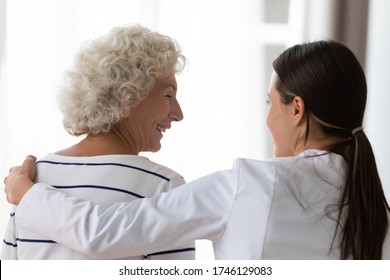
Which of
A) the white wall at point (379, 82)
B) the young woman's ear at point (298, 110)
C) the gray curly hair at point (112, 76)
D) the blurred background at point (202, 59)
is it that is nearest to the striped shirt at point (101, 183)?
the gray curly hair at point (112, 76)

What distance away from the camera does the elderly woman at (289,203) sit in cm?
134

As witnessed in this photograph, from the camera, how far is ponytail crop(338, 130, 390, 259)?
4.51 feet

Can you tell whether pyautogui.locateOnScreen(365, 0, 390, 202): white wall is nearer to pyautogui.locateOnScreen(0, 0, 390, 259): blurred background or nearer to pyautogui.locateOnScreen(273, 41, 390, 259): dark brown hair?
pyautogui.locateOnScreen(0, 0, 390, 259): blurred background

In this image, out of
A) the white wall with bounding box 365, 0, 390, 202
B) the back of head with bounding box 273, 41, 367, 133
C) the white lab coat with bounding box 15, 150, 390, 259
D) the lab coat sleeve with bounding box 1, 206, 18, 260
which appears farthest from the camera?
the white wall with bounding box 365, 0, 390, 202

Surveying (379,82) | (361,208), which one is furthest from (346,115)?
(379,82)

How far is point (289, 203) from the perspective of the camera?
4.42 feet

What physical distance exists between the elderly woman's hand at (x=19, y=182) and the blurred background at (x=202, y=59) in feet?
3.06

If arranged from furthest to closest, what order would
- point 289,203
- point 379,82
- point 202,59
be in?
1. point 379,82
2. point 202,59
3. point 289,203

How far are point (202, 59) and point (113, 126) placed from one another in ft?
3.43

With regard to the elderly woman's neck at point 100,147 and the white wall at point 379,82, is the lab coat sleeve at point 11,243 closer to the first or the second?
the elderly woman's neck at point 100,147

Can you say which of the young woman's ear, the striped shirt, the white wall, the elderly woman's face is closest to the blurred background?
the white wall

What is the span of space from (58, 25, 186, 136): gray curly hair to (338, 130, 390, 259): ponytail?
492mm

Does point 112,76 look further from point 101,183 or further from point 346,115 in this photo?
point 346,115
